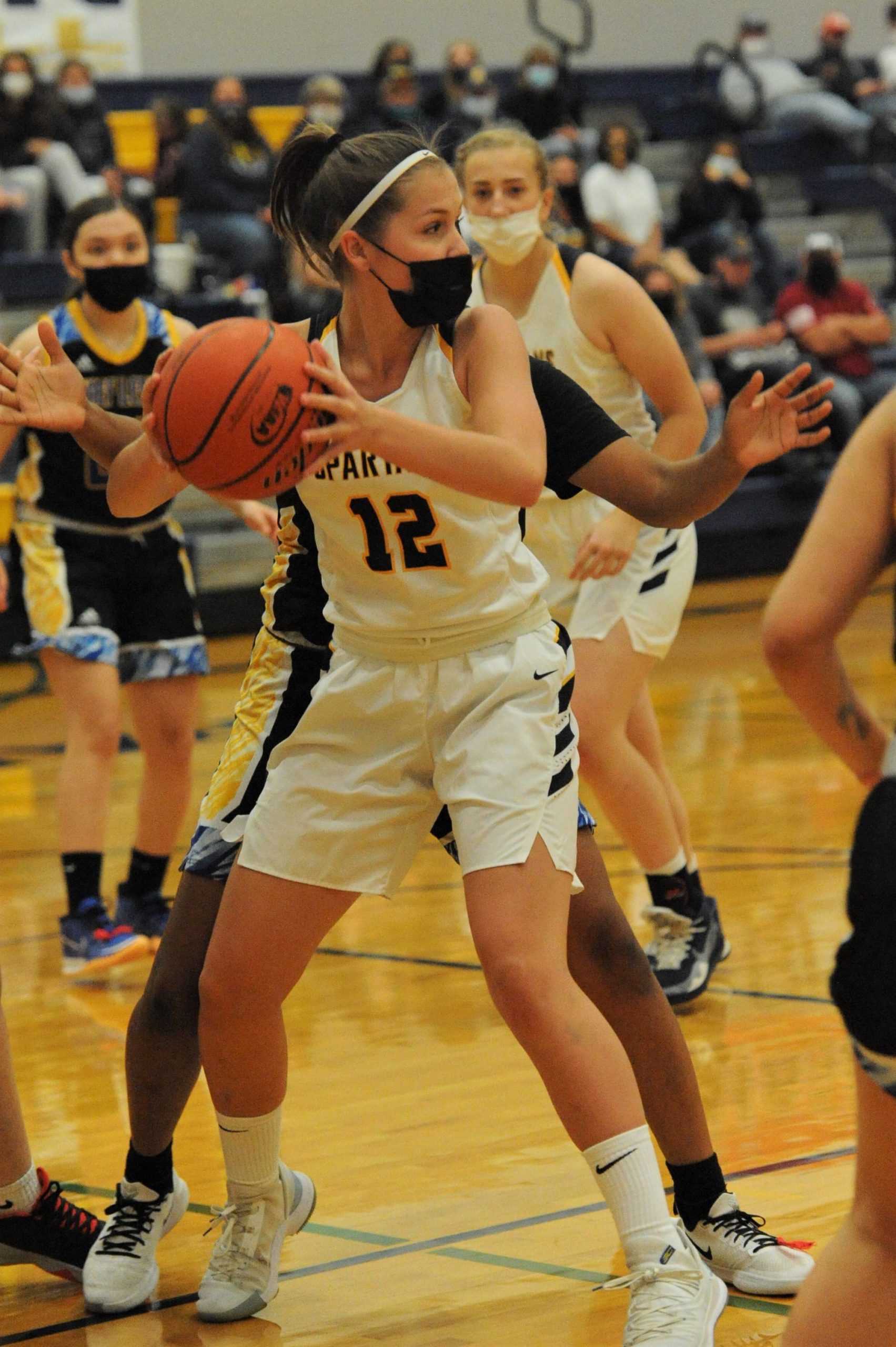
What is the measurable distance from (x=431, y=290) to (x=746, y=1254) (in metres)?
1.51

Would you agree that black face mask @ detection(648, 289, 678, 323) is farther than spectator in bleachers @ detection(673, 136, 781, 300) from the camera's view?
No

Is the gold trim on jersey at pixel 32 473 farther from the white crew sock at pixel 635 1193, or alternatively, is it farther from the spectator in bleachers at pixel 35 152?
the spectator in bleachers at pixel 35 152

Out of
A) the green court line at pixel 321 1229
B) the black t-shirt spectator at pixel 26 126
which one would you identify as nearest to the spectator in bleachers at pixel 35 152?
the black t-shirt spectator at pixel 26 126

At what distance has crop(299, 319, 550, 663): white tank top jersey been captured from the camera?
288 cm

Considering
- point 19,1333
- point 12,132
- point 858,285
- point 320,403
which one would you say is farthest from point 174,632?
point 858,285

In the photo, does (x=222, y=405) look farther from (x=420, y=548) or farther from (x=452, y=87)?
(x=452, y=87)

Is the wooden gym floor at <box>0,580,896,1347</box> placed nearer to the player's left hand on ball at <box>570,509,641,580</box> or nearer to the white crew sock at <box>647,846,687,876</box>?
the white crew sock at <box>647,846,687,876</box>

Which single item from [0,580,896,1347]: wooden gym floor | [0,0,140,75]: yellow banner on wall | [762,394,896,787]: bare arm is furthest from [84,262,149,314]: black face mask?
[0,0,140,75]: yellow banner on wall

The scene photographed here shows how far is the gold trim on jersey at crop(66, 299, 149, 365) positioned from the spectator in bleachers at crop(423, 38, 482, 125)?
1093cm

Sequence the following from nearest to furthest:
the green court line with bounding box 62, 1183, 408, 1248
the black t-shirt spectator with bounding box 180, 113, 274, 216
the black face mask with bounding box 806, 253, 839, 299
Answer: the green court line with bounding box 62, 1183, 408, 1248, the black t-shirt spectator with bounding box 180, 113, 274, 216, the black face mask with bounding box 806, 253, 839, 299

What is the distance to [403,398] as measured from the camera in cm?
291

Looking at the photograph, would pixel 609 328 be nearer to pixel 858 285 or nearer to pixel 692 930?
pixel 692 930

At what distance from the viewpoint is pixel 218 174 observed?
45.5ft

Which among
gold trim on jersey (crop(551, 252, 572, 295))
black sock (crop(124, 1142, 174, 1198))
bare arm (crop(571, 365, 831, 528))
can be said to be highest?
bare arm (crop(571, 365, 831, 528))
